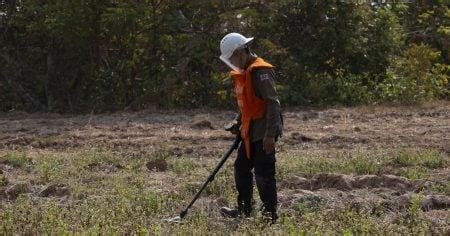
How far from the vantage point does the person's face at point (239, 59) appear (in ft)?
21.5

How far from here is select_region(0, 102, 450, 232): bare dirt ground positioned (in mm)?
7527

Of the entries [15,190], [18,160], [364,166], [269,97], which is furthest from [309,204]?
[18,160]

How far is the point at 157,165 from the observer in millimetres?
9539

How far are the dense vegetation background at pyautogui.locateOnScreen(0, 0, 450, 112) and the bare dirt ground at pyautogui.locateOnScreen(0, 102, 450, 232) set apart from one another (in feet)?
2.91

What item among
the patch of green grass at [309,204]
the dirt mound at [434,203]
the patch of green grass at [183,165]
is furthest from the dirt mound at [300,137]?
the dirt mound at [434,203]

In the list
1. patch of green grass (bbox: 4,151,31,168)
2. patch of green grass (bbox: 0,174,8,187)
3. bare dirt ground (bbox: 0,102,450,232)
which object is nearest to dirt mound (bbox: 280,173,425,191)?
bare dirt ground (bbox: 0,102,450,232)

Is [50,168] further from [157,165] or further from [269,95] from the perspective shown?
[269,95]

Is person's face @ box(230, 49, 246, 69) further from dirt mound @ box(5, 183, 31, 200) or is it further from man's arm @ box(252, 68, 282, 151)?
dirt mound @ box(5, 183, 31, 200)

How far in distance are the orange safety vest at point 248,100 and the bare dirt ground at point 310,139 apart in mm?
881

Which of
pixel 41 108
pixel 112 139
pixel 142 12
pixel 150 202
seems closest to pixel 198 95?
pixel 142 12

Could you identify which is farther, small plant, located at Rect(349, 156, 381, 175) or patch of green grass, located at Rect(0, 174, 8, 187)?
small plant, located at Rect(349, 156, 381, 175)

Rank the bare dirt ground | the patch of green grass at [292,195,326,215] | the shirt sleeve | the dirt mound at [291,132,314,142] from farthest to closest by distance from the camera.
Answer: the dirt mound at [291,132,314,142]
the bare dirt ground
the patch of green grass at [292,195,326,215]
the shirt sleeve

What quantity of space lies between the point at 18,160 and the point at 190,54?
6.56 m

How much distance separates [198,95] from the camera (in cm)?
1627
